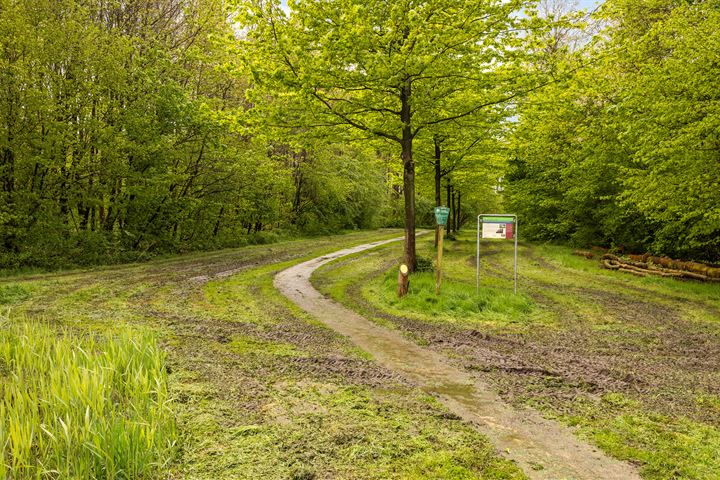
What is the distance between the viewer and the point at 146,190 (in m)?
18.7

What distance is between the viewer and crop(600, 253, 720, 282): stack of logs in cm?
1512

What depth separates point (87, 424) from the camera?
12.1 ft

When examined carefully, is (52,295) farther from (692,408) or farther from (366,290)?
(692,408)

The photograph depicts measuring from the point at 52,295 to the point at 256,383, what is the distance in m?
8.55

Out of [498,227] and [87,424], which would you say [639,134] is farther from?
[87,424]

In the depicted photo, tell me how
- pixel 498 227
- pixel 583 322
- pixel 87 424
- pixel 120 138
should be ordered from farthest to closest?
pixel 120 138
pixel 498 227
pixel 583 322
pixel 87 424

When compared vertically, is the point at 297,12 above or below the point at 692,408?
above

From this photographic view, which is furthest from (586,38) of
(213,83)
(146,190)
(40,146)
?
(40,146)

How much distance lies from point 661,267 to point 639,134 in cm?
575

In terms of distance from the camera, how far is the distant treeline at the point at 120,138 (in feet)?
48.2

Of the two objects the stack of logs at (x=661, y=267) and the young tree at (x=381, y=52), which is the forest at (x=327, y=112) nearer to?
the young tree at (x=381, y=52)

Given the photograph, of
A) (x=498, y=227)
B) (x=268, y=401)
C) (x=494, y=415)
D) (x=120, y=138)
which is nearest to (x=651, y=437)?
(x=494, y=415)

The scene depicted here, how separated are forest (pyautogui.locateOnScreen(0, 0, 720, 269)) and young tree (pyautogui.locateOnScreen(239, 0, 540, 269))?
6 centimetres

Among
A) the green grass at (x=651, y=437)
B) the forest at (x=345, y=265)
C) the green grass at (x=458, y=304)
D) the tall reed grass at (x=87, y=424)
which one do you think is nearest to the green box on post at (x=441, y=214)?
the forest at (x=345, y=265)
